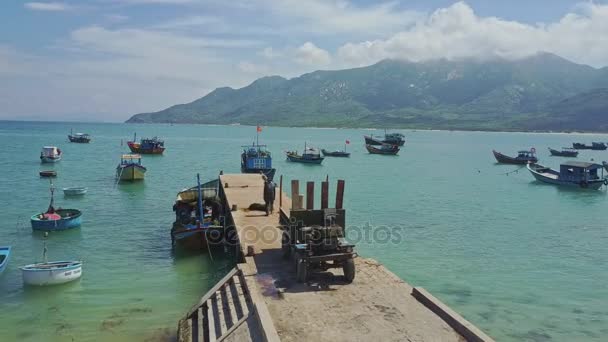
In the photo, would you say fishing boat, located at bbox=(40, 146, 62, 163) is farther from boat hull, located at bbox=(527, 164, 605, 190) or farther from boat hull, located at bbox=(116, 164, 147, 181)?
boat hull, located at bbox=(527, 164, 605, 190)

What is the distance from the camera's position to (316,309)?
40.7 ft

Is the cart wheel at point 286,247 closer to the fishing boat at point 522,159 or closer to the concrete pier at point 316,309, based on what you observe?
the concrete pier at point 316,309

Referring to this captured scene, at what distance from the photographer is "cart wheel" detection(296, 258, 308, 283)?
13974 millimetres

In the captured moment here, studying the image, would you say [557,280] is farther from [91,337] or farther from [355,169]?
[355,169]

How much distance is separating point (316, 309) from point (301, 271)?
5.99 feet

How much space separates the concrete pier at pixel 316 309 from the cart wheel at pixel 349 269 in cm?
18

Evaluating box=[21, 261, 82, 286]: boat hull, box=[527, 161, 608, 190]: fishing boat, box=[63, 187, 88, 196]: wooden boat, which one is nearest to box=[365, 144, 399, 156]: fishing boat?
box=[527, 161, 608, 190]: fishing boat

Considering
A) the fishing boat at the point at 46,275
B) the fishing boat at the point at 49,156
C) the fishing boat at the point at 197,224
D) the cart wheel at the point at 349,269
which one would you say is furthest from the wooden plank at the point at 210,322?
the fishing boat at the point at 49,156

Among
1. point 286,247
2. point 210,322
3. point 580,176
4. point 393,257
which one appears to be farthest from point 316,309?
point 580,176

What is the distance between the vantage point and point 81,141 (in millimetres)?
121688

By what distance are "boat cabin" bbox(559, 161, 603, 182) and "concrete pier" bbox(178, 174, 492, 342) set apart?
43.8 metres

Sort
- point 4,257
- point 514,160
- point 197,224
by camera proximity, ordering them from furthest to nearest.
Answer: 1. point 514,160
2. point 197,224
3. point 4,257

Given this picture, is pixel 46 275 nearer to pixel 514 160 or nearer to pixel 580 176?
pixel 580 176

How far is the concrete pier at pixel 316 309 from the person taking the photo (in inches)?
439
